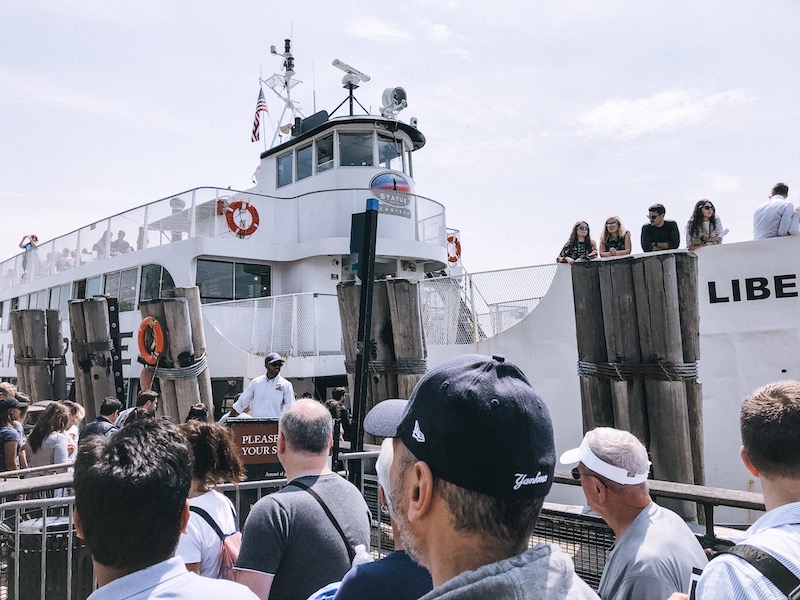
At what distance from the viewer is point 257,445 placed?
523 cm

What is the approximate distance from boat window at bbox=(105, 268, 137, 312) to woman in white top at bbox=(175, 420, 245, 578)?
12391mm

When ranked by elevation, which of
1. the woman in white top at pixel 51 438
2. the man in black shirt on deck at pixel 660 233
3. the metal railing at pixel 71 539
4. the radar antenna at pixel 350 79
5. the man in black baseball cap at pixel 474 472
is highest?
the radar antenna at pixel 350 79

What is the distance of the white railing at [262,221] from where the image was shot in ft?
42.2

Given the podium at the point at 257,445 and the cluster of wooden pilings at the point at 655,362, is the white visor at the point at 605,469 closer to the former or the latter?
the cluster of wooden pilings at the point at 655,362

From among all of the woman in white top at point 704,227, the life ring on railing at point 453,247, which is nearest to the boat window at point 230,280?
the life ring on railing at point 453,247

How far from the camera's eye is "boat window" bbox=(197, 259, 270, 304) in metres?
12.9

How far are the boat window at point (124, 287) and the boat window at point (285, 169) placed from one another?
4205mm

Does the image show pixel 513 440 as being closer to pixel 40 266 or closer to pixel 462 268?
pixel 462 268

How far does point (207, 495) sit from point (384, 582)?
49.7 inches

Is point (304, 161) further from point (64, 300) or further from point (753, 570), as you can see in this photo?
point (753, 570)

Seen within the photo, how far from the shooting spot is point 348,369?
322 inches

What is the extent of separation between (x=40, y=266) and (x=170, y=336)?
1272cm

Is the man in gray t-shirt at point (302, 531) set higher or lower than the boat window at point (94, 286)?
lower

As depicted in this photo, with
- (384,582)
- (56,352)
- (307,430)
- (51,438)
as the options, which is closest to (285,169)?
(56,352)
